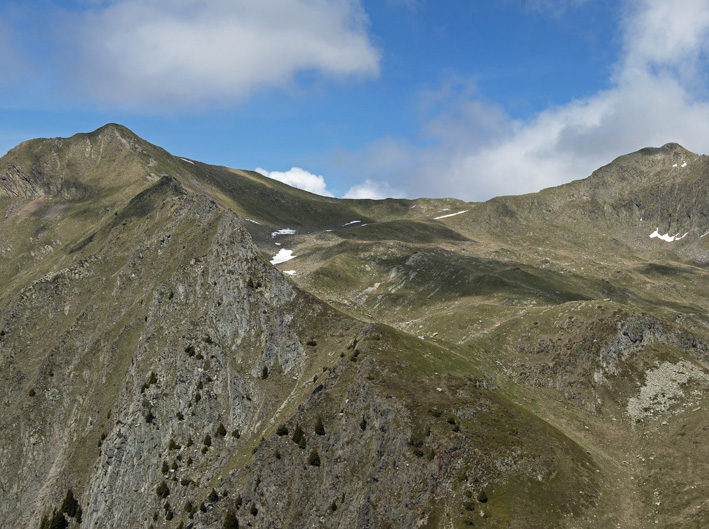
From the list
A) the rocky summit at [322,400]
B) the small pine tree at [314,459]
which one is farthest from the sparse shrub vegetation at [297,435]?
the small pine tree at [314,459]

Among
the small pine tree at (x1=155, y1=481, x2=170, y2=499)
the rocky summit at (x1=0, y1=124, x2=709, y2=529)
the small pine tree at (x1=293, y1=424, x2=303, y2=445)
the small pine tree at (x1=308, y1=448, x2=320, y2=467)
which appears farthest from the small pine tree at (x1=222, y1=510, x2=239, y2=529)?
the small pine tree at (x1=155, y1=481, x2=170, y2=499)

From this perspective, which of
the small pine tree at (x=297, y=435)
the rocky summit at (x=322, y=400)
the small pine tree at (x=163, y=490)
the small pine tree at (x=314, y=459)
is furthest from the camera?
the small pine tree at (x=163, y=490)

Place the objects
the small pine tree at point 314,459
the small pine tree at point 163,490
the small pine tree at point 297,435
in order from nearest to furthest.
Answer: the small pine tree at point 314,459, the small pine tree at point 297,435, the small pine tree at point 163,490

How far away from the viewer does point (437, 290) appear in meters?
130

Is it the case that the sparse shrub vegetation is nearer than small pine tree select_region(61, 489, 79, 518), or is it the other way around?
the sparse shrub vegetation

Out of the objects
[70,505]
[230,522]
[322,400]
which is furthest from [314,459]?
[70,505]

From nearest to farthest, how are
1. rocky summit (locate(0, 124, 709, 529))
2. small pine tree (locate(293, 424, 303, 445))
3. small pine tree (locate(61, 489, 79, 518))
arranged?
→ rocky summit (locate(0, 124, 709, 529)), small pine tree (locate(293, 424, 303, 445)), small pine tree (locate(61, 489, 79, 518))

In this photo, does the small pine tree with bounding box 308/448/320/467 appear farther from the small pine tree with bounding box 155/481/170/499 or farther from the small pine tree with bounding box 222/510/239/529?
the small pine tree with bounding box 155/481/170/499

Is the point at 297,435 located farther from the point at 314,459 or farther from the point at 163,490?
the point at 163,490

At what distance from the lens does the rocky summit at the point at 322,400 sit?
4697 centimetres

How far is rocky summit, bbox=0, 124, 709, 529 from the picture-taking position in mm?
46969

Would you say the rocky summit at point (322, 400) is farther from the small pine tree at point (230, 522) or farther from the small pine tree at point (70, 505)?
the small pine tree at point (70, 505)

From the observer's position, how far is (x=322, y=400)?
195 ft

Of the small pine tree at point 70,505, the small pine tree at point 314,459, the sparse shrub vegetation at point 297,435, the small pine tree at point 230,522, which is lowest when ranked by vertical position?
the small pine tree at point 70,505
